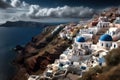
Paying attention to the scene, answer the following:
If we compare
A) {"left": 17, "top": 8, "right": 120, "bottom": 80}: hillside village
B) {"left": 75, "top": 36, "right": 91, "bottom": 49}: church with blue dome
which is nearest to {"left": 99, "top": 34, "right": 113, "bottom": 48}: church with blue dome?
{"left": 17, "top": 8, "right": 120, "bottom": 80}: hillside village

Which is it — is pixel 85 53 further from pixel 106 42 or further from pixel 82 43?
pixel 82 43

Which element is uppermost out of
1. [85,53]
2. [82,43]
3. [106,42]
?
[106,42]

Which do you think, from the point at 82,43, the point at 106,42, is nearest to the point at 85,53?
the point at 106,42

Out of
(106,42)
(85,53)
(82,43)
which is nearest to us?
(85,53)

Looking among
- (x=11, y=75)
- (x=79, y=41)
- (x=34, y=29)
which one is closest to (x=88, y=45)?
(x=79, y=41)

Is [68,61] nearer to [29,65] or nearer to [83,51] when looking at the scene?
[83,51]

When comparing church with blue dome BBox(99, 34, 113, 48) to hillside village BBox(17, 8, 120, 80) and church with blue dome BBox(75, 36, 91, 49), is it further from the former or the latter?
church with blue dome BBox(75, 36, 91, 49)

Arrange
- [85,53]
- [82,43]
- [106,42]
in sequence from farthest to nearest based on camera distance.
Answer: [82,43]
[106,42]
[85,53]

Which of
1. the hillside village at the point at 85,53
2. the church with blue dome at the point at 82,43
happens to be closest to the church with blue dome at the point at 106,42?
the hillside village at the point at 85,53

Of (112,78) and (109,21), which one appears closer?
(112,78)
